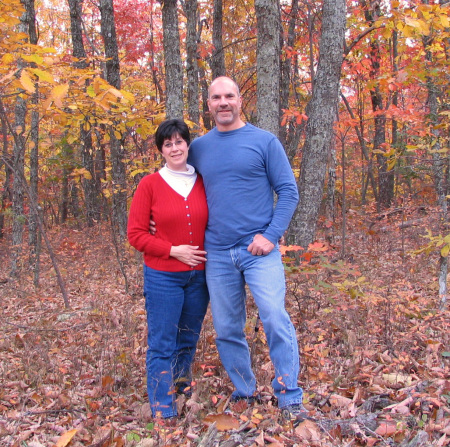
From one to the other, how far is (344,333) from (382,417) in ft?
5.14

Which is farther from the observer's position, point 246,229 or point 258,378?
point 258,378

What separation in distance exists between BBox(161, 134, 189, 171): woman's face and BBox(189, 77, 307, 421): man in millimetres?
152

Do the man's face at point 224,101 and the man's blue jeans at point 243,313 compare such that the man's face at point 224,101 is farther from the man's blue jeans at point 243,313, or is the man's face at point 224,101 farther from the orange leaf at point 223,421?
the orange leaf at point 223,421

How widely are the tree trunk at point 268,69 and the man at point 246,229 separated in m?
1.96

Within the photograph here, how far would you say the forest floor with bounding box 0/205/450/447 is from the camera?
2.73 metres

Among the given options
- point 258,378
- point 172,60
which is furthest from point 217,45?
point 258,378

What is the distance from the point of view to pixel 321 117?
6.19 metres

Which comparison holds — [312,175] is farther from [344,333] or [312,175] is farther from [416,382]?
[416,382]

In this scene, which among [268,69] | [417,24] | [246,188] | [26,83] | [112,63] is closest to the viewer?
[26,83]

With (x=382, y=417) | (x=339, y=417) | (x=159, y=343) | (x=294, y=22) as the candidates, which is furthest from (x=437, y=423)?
(x=294, y=22)

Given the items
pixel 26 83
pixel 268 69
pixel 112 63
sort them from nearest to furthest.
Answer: pixel 26 83
pixel 268 69
pixel 112 63

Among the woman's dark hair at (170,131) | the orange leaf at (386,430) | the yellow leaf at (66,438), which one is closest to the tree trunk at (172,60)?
the woman's dark hair at (170,131)

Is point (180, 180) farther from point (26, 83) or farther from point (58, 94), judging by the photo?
point (26, 83)

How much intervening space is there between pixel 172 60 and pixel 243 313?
4.15m
